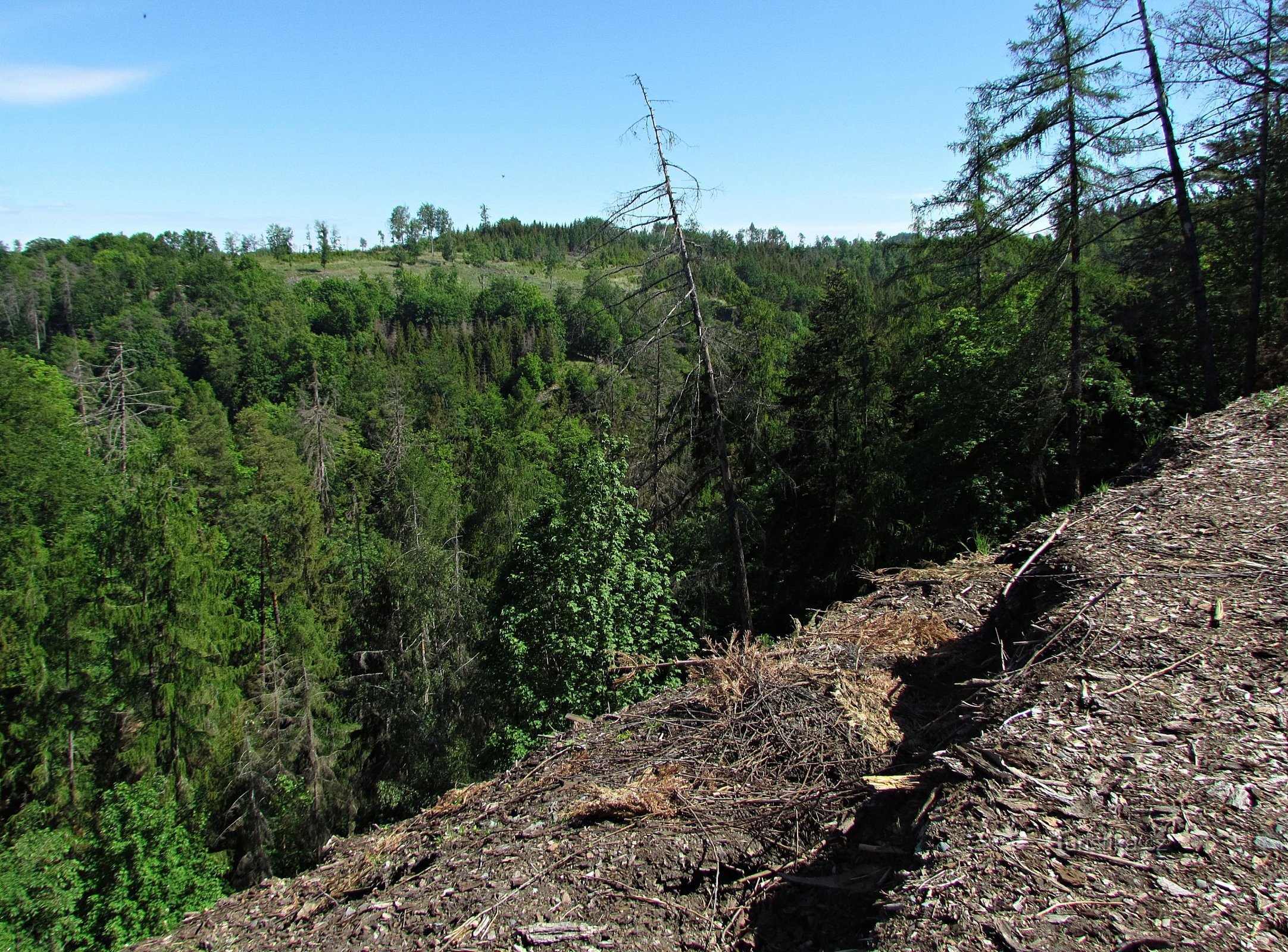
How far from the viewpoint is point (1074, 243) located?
11.7 meters

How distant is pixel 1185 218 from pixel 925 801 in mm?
11782

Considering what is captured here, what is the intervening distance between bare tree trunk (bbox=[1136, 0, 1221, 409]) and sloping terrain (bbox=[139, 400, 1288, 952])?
6.97m

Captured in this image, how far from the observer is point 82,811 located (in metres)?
15.1

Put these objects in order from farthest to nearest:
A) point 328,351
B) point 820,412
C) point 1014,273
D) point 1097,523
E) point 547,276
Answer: point 547,276 → point 328,351 → point 820,412 → point 1014,273 → point 1097,523

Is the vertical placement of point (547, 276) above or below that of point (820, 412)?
above

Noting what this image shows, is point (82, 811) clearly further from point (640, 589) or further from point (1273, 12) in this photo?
point (1273, 12)

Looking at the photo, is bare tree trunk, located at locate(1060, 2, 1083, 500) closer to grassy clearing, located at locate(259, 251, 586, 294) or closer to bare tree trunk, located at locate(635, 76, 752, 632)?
bare tree trunk, located at locate(635, 76, 752, 632)

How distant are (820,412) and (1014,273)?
6.61 metres

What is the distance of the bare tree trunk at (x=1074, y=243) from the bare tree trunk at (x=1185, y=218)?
1.02m

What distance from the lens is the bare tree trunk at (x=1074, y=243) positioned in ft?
37.3

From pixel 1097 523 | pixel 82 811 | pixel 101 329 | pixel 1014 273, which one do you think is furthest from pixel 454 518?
pixel 101 329

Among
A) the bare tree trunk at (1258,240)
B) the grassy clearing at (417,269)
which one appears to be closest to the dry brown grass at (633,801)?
the bare tree trunk at (1258,240)

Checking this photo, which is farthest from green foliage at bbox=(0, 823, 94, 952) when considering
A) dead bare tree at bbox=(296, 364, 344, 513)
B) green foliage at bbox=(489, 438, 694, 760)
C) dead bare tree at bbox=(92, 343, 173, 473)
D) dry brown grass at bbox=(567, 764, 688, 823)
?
dead bare tree at bbox=(296, 364, 344, 513)

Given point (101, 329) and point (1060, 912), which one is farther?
point (101, 329)
